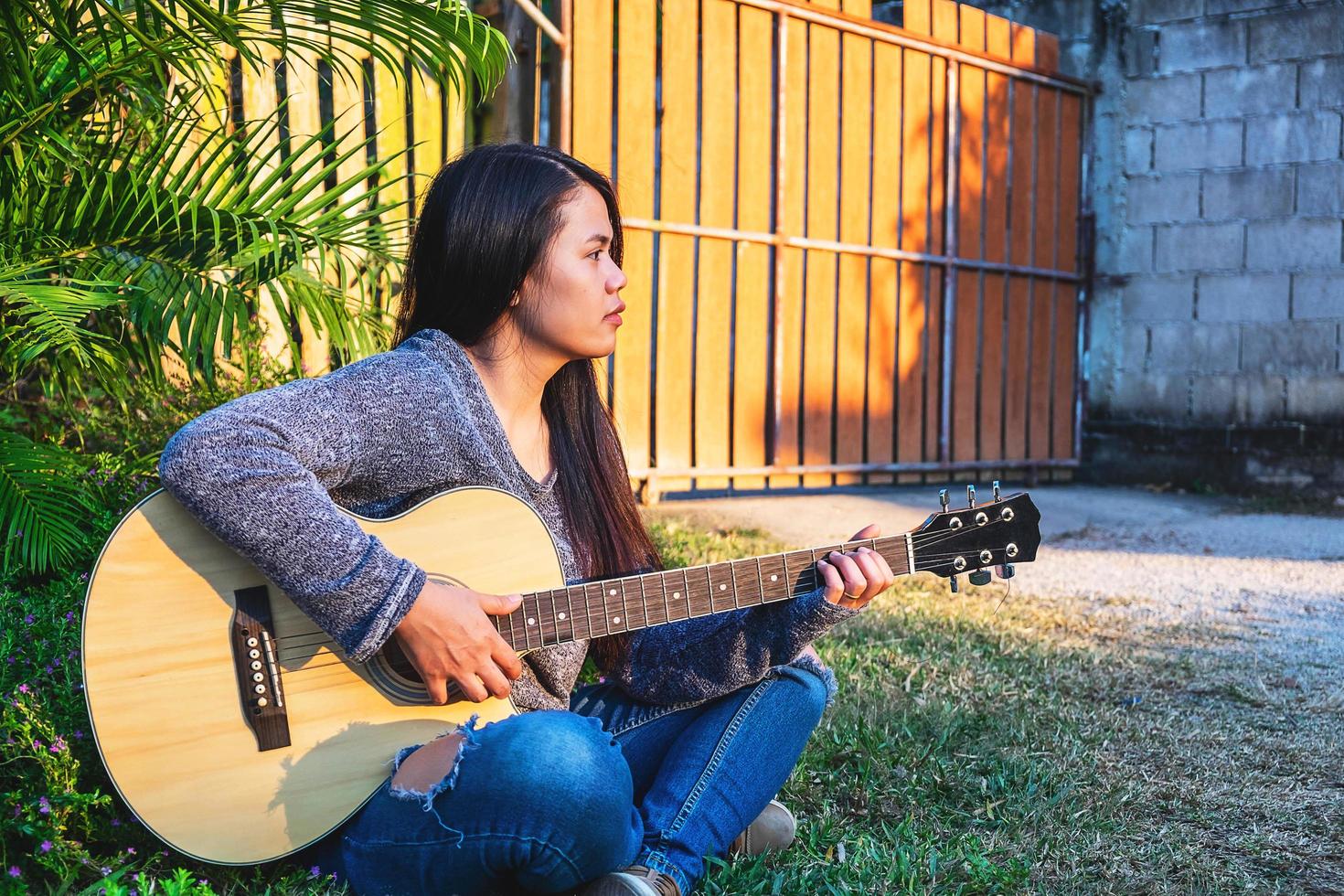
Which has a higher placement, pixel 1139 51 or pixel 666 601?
pixel 1139 51

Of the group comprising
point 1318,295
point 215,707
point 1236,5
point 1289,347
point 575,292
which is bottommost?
point 215,707

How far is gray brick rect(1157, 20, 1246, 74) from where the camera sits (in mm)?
7453

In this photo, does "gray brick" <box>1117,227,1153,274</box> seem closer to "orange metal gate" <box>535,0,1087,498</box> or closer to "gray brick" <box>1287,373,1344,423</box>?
"orange metal gate" <box>535,0,1087,498</box>

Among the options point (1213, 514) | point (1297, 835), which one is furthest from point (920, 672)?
point (1213, 514)

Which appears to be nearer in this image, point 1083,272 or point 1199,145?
point 1199,145

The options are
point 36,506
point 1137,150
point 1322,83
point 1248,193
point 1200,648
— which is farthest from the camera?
point 1137,150

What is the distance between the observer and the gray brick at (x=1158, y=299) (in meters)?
7.66

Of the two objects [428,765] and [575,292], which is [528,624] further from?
[575,292]

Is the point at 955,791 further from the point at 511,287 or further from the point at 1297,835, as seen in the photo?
the point at 511,287

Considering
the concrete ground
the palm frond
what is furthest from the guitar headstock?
the palm frond

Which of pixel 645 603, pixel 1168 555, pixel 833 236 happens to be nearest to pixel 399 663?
pixel 645 603

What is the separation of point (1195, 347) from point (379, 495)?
6891 mm

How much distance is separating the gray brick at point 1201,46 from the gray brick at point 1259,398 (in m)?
1.99

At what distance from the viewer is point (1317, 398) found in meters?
7.33
